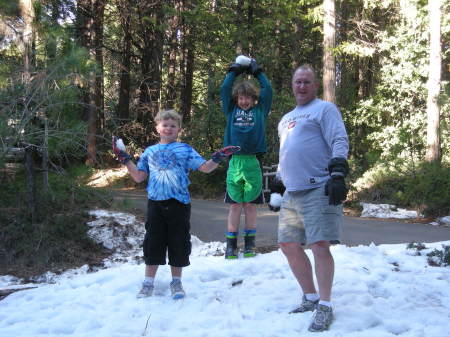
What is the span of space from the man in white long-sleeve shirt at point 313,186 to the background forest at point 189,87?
4.35 m

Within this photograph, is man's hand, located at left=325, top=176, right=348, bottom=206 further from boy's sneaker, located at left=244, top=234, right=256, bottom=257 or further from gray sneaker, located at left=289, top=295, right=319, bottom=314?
boy's sneaker, located at left=244, top=234, right=256, bottom=257

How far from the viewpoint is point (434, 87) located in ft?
45.8

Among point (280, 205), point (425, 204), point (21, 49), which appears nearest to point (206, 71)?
point (425, 204)

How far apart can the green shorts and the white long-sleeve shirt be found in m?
1.53

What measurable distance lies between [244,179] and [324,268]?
194 cm

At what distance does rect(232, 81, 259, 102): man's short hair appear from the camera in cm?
514

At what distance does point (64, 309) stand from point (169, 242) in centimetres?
106

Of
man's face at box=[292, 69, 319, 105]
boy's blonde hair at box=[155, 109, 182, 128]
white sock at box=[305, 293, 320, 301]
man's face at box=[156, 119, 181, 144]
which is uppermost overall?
man's face at box=[292, 69, 319, 105]

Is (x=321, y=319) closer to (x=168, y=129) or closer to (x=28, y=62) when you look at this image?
(x=168, y=129)

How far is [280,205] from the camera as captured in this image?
3934 millimetres

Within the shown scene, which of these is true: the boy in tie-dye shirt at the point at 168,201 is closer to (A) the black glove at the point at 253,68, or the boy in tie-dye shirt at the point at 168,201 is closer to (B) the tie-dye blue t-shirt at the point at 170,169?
(B) the tie-dye blue t-shirt at the point at 170,169

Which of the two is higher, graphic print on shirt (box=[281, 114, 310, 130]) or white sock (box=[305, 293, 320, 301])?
graphic print on shirt (box=[281, 114, 310, 130])

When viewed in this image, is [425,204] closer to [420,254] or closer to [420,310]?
[420,254]

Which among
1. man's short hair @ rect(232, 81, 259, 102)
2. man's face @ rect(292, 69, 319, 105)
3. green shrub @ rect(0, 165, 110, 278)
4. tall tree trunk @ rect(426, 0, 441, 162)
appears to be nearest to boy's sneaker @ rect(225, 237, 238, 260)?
man's short hair @ rect(232, 81, 259, 102)
